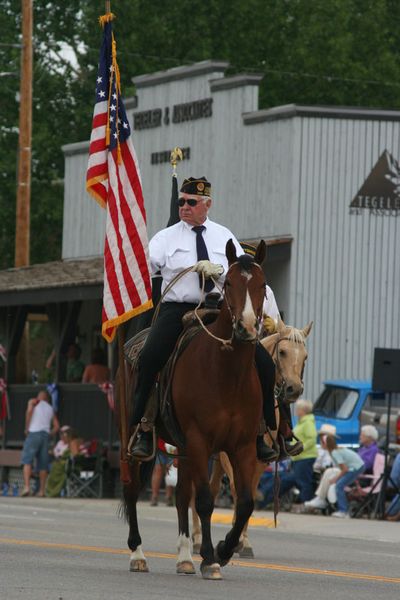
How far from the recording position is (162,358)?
1410 cm

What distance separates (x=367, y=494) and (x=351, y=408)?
18.6ft

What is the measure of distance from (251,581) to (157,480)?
59.4 feet

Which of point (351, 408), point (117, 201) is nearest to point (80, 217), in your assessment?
point (351, 408)

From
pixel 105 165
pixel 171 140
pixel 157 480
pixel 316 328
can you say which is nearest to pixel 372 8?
pixel 171 140

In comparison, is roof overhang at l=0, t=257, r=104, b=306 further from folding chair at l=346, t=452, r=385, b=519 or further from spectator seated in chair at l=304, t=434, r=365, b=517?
folding chair at l=346, t=452, r=385, b=519

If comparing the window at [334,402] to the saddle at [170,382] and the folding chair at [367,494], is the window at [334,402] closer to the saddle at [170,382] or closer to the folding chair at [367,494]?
the folding chair at [367,494]

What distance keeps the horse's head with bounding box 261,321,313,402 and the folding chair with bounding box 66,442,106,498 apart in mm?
17069

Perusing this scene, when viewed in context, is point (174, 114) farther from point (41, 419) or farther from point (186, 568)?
point (186, 568)

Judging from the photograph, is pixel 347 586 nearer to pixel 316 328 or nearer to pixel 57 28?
pixel 316 328

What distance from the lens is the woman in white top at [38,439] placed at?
35.1 m

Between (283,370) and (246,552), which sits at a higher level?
(283,370)

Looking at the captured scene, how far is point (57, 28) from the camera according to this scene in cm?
6075

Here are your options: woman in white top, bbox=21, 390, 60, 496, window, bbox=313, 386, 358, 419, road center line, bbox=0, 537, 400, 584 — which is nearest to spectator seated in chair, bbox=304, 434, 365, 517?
window, bbox=313, 386, 358, 419

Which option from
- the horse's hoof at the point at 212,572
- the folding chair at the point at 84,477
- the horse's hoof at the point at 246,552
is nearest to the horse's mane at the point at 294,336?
the horse's hoof at the point at 246,552
